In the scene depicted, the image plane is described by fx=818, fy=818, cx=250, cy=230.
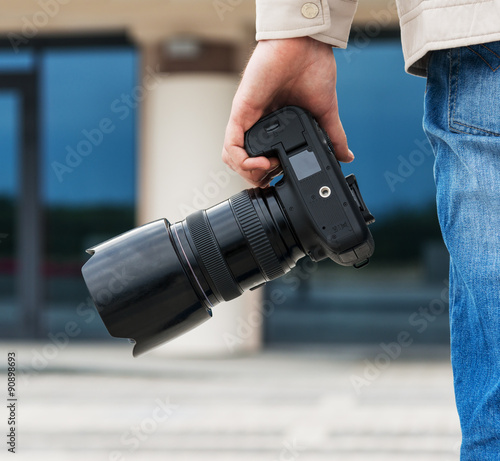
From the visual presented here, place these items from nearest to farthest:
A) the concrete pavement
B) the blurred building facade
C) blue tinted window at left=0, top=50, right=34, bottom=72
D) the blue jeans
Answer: the blue jeans → the concrete pavement → the blurred building facade → blue tinted window at left=0, top=50, right=34, bottom=72

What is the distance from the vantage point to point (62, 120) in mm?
7586

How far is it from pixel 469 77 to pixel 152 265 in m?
0.56

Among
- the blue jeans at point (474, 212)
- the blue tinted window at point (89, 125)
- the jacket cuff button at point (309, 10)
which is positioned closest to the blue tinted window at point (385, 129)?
the blue tinted window at point (89, 125)

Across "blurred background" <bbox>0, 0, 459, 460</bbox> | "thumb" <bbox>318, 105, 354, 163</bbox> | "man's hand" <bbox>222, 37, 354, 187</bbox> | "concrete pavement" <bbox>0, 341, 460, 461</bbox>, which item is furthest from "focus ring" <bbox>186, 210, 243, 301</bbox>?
"blurred background" <bbox>0, 0, 459, 460</bbox>

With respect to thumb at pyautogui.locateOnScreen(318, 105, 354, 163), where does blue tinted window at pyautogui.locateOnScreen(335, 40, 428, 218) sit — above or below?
below

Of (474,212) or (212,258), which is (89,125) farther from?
(474,212)

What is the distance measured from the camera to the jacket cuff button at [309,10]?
1175 mm

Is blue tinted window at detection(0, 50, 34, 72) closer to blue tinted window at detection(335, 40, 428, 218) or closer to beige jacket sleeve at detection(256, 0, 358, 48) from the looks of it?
blue tinted window at detection(335, 40, 428, 218)

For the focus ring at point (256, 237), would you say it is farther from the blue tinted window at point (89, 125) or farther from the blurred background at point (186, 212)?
the blue tinted window at point (89, 125)

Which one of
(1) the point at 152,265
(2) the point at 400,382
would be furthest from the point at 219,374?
(1) the point at 152,265

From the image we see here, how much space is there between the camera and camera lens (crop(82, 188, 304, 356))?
1.27 m

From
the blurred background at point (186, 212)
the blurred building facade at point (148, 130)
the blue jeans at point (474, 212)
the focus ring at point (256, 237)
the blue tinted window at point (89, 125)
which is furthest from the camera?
the blue tinted window at point (89, 125)

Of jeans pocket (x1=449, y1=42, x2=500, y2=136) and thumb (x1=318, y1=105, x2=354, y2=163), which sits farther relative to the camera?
thumb (x1=318, y1=105, x2=354, y2=163)

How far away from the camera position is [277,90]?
1.26 m
